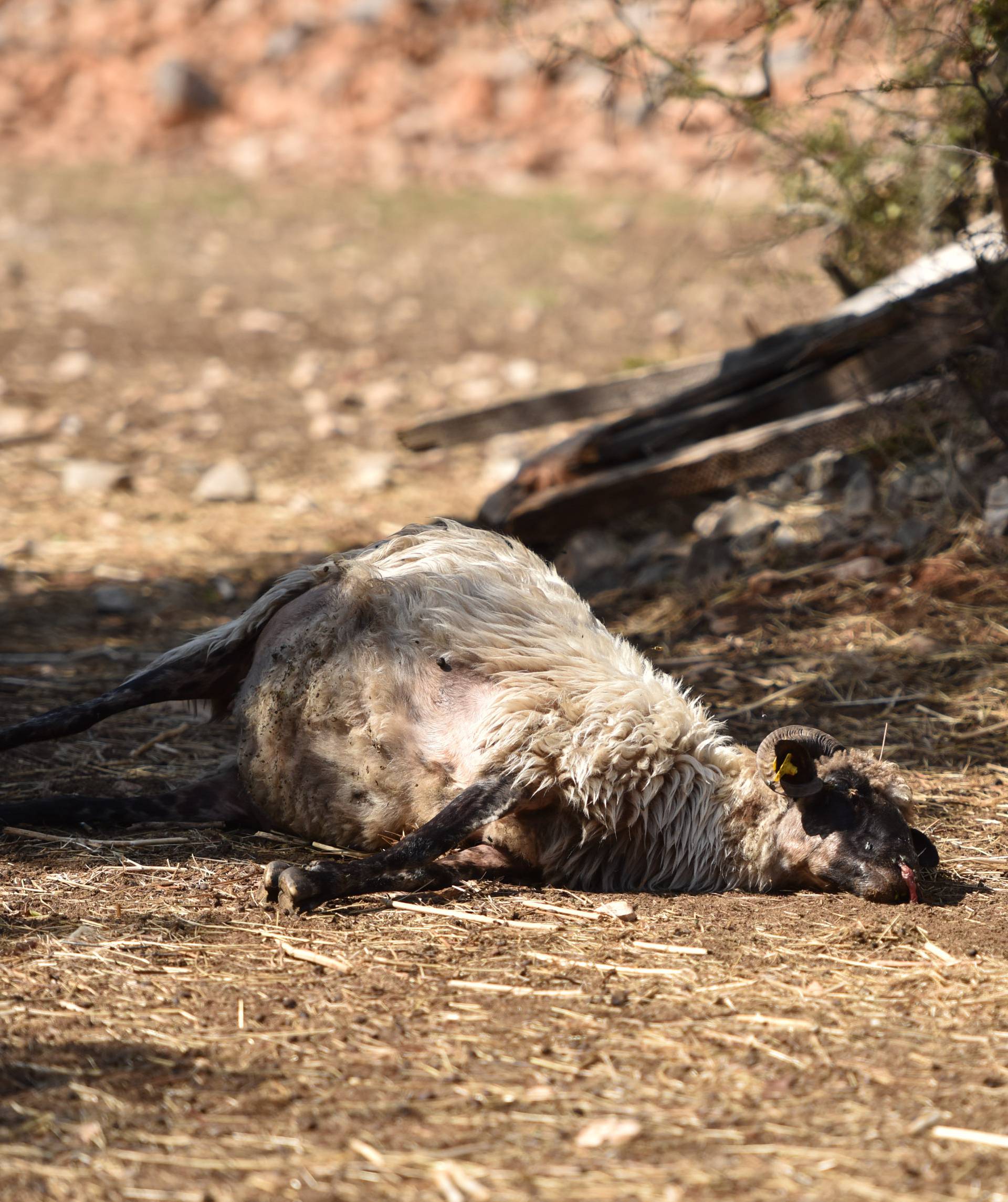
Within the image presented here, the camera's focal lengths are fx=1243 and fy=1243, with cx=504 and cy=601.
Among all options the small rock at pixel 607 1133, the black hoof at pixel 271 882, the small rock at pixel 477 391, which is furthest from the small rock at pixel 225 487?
the small rock at pixel 607 1133

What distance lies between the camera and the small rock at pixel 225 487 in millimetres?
8594

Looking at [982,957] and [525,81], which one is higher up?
[525,81]

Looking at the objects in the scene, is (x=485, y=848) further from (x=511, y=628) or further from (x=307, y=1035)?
(x=307, y=1035)

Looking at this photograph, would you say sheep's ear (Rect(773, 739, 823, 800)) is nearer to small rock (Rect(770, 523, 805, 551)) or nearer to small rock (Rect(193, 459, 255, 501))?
small rock (Rect(770, 523, 805, 551))

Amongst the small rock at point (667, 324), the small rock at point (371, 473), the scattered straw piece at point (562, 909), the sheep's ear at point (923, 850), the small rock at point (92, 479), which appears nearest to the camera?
the scattered straw piece at point (562, 909)

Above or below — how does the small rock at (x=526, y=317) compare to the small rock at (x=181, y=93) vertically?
below

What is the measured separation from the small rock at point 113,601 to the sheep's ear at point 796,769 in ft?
13.3

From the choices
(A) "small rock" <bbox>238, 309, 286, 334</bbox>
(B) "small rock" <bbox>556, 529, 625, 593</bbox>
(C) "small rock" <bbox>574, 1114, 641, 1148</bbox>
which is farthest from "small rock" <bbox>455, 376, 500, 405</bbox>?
(C) "small rock" <bbox>574, 1114, 641, 1148</bbox>

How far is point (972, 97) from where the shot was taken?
5.56 metres

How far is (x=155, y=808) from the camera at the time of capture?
396 centimetres

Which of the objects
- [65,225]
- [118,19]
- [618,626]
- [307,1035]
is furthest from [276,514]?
[118,19]

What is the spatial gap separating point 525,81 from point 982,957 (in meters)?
18.9

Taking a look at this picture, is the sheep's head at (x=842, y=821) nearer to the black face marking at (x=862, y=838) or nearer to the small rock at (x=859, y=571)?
the black face marking at (x=862, y=838)

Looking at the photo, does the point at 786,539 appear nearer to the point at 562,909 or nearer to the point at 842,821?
the point at 842,821
